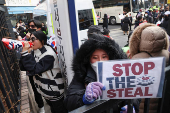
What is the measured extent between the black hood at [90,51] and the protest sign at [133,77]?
1.52 ft

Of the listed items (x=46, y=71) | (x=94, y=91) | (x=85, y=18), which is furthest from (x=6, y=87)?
(x=85, y=18)

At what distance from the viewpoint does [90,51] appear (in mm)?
1246

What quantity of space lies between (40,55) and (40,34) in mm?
335

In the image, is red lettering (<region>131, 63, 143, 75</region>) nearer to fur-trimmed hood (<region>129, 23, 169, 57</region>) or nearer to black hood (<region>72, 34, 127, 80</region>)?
black hood (<region>72, 34, 127, 80</region>)

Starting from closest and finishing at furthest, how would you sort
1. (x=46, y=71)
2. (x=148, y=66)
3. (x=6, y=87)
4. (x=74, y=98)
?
1. (x=148, y=66)
2. (x=74, y=98)
3. (x=6, y=87)
4. (x=46, y=71)

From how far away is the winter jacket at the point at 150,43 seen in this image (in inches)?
56.7

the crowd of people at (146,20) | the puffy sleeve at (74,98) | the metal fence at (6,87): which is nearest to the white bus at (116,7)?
the crowd of people at (146,20)

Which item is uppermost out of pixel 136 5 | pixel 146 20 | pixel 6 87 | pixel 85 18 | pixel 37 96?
pixel 136 5

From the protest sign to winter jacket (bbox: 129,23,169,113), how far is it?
783 millimetres

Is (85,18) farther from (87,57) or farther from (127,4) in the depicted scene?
(127,4)

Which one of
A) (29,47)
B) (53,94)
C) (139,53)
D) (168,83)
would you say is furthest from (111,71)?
(53,94)

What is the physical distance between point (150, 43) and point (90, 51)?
71 centimetres

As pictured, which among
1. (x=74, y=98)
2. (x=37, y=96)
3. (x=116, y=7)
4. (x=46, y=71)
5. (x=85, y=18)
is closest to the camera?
(x=74, y=98)

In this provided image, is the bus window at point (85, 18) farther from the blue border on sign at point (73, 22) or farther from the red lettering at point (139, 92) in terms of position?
the red lettering at point (139, 92)
